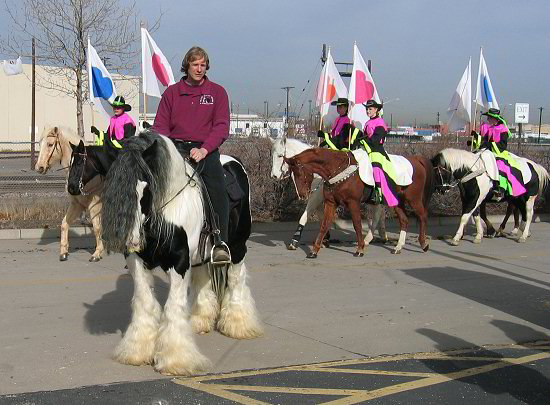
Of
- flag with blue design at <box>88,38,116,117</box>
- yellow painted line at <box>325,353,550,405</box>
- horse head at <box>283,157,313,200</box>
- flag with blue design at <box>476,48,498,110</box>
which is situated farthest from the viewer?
flag with blue design at <box>476,48,498,110</box>

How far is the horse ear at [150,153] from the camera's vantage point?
5746 mm

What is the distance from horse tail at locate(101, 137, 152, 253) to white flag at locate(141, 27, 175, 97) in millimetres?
9672

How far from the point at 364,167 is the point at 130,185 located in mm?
7765

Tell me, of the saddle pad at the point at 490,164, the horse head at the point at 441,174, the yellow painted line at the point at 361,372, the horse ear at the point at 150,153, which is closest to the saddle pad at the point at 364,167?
the horse head at the point at 441,174

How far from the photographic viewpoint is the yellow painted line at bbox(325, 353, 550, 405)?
5488 mm

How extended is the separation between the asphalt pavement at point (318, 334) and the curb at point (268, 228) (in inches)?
49.8

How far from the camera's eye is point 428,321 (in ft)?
26.6

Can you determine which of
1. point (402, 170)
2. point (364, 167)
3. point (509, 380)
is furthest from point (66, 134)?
point (509, 380)

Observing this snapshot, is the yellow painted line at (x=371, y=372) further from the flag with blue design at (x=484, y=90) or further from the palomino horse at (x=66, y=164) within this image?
the flag with blue design at (x=484, y=90)

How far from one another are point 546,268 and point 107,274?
23.3ft

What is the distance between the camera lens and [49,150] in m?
11.4

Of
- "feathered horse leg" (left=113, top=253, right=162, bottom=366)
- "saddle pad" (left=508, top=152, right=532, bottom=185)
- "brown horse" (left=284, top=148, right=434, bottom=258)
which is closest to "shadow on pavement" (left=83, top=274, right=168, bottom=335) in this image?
"feathered horse leg" (left=113, top=253, right=162, bottom=366)

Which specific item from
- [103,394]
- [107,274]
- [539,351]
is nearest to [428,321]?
[539,351]

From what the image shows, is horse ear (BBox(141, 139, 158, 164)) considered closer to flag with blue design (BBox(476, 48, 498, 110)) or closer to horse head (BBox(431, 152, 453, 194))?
horse head (BBox(431, 152, 453, 194))
